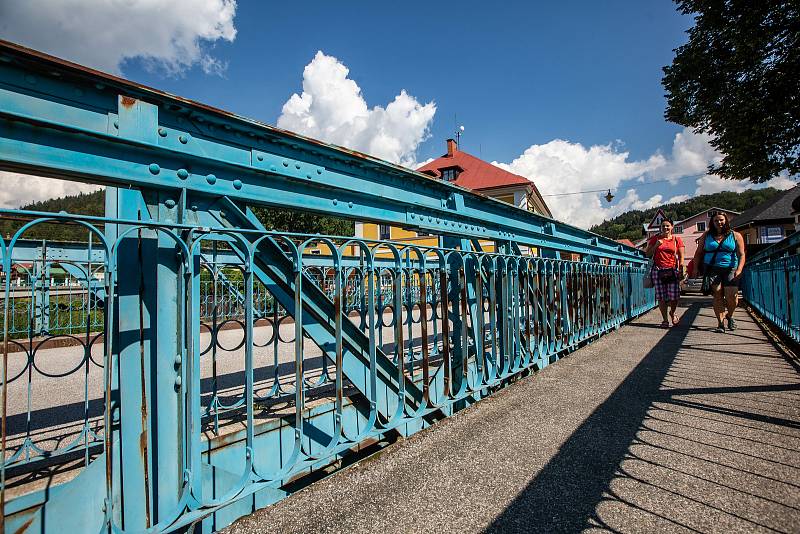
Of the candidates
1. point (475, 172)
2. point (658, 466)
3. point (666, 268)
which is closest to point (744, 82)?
point (666, 268)

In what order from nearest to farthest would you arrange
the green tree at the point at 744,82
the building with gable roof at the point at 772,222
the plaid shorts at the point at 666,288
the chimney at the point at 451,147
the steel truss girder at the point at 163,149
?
the steel truss girder at the point at 163,149, the plaid shorts at the point at 666,288, the green tree at the point at 744,82, the chimney at the point at 451,147, the building with gable roof at the point at 772,222

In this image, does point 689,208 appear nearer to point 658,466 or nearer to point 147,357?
point 658,466

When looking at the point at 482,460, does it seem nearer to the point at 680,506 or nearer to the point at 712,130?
the point at 680,506

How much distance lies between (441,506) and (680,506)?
1125 mm

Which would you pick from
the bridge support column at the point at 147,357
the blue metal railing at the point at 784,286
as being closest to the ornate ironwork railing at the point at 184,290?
the bridge support column at the point at 147,357

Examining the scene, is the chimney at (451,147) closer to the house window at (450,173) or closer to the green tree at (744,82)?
the house window at (450,173)

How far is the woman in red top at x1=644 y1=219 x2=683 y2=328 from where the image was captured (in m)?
7.49

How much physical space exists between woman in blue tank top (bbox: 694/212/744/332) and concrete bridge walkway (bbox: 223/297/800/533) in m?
3.37

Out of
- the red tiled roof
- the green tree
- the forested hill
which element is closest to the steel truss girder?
the green tree

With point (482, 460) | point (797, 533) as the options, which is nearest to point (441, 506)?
point (482, 460)

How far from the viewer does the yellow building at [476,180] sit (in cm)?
3003

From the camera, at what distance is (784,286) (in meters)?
5.84

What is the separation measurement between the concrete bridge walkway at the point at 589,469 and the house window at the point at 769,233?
59050 mm

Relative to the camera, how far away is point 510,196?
30.5 meters
